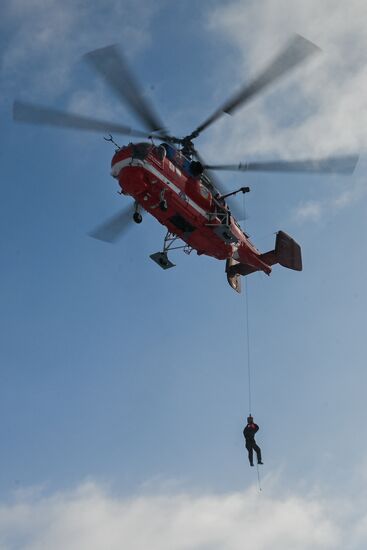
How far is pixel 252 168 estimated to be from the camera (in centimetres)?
2642

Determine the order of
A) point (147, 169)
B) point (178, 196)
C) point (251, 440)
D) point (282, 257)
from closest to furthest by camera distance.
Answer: point (147, 169), point (178, 196), point (251, 440), point (282, 257)

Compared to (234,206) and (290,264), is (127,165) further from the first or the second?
(290,264)

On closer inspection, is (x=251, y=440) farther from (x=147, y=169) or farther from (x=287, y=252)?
(x=147, y=169)

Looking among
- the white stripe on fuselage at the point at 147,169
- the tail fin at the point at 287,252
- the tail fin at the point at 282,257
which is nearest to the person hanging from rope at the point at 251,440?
the tail fin at the point at 282,257

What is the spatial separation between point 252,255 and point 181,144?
19.3 ft

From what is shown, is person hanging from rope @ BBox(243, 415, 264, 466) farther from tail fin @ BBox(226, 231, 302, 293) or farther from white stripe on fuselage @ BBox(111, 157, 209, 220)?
white stripe on fuselage @ BBox(111, 157, 209, 220)

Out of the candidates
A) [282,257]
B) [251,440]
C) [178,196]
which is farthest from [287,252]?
[251,440]

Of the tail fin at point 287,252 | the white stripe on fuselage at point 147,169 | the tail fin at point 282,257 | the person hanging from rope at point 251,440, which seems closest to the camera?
the white stripe on fuselage at point 147,169

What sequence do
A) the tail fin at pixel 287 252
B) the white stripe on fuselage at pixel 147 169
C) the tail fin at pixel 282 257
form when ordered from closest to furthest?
the white stripe on fuselage at pixel 147 169, the tail fin at pixel 282 257, the tail fin at pixel 287 252

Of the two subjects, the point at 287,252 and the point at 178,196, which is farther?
the point at 287,252

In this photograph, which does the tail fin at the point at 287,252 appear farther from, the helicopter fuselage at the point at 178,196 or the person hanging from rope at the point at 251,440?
the person hanging from rope at the point at 251,440

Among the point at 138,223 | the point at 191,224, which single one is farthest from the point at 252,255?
the point at 138,223

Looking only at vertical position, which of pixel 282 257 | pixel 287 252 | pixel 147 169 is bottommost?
pixel 147 169

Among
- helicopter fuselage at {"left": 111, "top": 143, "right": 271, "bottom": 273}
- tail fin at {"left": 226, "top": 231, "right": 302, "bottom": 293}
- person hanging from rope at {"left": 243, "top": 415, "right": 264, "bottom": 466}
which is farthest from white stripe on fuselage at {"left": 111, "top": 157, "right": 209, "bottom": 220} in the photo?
person hanging from rope at {"left": 243, "top": 415, "right": 264, "bottom": 466}
